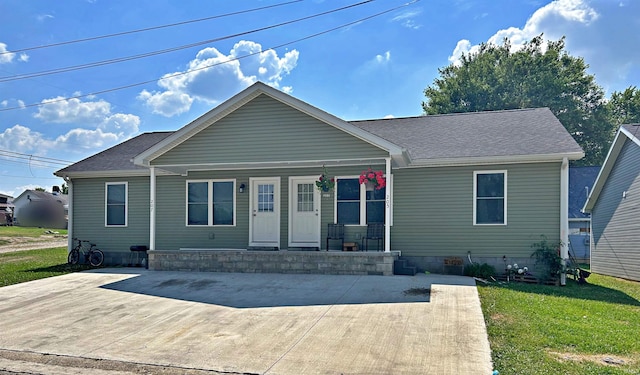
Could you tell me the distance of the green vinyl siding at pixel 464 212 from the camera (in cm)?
1036

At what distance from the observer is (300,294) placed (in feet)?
26.2

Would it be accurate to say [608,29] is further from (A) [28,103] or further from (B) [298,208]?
(A) [28,103]

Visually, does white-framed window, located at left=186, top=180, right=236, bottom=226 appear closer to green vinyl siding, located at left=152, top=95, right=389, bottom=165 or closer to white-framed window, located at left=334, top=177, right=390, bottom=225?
green vinyl siding, located at left=152, top=95, right=389, bottom=165

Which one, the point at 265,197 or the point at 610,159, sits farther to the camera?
the point at 610,159

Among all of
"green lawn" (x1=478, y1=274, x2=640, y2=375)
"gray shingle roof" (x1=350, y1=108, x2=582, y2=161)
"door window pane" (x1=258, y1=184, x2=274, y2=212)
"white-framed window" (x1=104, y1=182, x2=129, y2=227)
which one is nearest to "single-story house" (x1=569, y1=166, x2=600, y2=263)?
"gray shingle roof" (x1=350, y1=108, x2=582, y2=161)

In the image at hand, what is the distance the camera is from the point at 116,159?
1395 centimetres

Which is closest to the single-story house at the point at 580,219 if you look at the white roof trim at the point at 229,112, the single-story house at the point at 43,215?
the white roof trim at the point at 229,112

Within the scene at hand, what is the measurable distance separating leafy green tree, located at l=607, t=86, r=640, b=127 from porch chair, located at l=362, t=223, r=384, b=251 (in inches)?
1164

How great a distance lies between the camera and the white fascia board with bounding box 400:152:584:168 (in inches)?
391

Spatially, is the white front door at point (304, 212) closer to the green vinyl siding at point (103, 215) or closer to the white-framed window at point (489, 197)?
the white-framed window at point (489, 197)

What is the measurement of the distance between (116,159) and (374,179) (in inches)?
333

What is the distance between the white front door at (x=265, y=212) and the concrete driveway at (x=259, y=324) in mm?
2501

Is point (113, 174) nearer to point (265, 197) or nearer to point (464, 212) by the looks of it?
point (265, 197)

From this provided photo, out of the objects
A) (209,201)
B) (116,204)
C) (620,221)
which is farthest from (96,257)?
(620,221)
